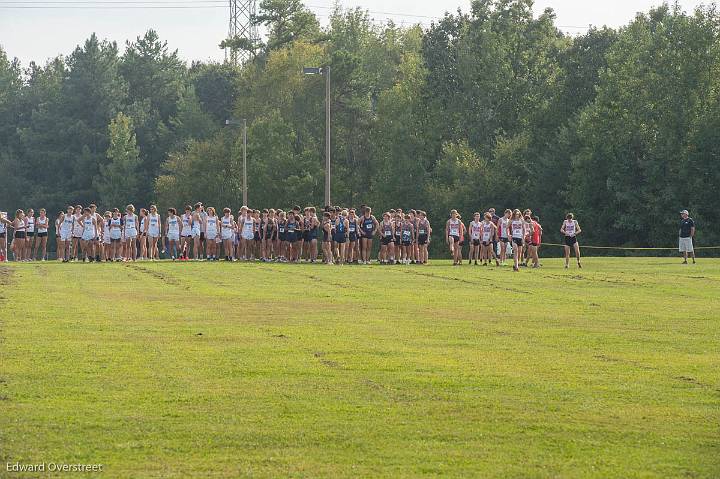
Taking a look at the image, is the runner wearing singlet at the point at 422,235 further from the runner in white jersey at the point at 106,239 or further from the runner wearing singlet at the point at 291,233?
the runner in white jersey at the point at 106,239

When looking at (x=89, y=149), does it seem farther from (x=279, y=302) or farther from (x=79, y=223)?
(x=279, y=302)

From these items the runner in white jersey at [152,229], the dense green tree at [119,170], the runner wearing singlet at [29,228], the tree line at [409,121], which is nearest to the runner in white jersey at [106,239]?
the runner in white jersey at [152,229]

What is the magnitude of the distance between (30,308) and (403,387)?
38.0 ft

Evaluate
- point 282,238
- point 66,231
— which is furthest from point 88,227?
point 282,238

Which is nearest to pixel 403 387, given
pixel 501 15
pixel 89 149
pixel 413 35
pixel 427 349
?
pixel 427 349

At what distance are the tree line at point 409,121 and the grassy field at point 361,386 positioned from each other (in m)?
51.4

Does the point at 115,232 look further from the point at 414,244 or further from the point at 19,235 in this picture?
the point at 414,244

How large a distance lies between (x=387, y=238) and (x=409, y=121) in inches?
2082

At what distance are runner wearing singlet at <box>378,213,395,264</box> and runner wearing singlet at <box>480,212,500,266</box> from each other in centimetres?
297

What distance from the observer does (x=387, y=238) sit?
153 feet

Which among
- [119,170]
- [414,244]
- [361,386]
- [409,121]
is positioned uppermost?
[409,121]

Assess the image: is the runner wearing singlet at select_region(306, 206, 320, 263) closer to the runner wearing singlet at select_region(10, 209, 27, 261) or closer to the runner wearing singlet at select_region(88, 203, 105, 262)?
the runner wearing singlet at select_region(88, 203, 105, 262)

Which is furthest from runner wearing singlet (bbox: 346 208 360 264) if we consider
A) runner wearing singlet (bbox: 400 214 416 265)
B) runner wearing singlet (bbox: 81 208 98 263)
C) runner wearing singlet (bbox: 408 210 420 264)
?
runner wearing singlet (bbox: 81 208 98 263)

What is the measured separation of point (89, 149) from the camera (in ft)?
399
